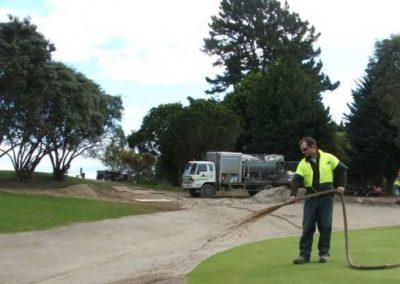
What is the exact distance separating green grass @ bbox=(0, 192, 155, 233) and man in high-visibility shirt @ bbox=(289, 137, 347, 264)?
36.4ft

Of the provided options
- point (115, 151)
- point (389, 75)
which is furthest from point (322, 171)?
point (115, 151)

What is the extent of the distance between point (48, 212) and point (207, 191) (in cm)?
1917

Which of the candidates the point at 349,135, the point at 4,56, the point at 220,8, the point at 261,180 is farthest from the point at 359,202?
the point at 220,8

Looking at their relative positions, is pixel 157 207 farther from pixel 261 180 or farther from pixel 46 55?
pixel 261 180

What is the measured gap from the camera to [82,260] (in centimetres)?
1588

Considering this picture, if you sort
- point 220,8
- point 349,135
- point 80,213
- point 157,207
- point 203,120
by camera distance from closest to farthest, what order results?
point 80,213 < point 157,207 < point 203,120 < point 349,135 < point 220,8

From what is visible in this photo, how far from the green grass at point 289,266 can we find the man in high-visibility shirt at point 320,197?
345mm

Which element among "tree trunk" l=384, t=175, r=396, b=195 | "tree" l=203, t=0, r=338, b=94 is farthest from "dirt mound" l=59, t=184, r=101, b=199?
"tree" l=203, t=0, r=338, b=94

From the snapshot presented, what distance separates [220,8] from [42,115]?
42.4 m

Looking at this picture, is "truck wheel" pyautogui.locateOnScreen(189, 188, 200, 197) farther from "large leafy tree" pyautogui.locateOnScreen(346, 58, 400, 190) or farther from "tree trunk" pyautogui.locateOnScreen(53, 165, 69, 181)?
"large leafy tree" pyautogui.locateOnScreen(346, 58, 400, 190)

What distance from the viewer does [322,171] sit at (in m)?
10.6

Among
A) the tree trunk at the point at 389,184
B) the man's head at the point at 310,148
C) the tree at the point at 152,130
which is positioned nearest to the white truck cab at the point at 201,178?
the tree at the point at 152,130

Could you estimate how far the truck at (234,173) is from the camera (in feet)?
135

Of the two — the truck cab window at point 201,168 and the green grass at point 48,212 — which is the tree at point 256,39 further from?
the green grass at point 48,212
